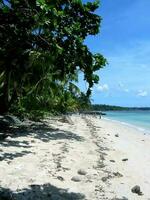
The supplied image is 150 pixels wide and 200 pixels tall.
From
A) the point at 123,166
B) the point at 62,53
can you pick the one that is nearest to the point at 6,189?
the point at 62,53

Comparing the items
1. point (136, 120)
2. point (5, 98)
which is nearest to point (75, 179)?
point (5, 98)

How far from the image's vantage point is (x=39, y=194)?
870 cm

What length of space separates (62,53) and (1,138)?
8624 millimetres

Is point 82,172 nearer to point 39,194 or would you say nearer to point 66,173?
point 66,173

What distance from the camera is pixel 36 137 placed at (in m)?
18.6

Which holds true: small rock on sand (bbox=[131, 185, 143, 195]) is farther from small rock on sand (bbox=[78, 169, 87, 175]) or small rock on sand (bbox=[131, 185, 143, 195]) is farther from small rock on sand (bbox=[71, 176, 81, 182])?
small rock on sand (bbox=[78, 169, 87, 175])

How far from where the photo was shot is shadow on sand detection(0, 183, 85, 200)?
839 cm

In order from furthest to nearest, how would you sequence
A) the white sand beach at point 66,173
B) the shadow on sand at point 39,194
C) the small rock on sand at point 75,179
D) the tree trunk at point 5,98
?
the tree trunk at point 5,98 → the small rock on sand at point 75,179 → the white sand beach at point 66,173 → the shadow on sand at point 39,194

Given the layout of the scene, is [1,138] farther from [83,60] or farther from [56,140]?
[83,60]

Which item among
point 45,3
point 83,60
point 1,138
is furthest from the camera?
point 1,138

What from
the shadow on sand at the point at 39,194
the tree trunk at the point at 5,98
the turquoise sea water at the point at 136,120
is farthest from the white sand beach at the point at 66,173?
the turquoise sea water at the point at 136,120

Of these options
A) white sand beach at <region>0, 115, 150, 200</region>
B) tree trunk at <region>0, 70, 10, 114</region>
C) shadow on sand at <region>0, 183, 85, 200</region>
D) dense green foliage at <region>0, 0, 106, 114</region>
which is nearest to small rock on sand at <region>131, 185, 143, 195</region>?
white sand beach at <region>0, 115, 150, 200</region>

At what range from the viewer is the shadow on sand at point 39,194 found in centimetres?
839

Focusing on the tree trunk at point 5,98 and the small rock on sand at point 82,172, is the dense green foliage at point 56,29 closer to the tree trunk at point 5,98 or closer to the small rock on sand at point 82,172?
the small rock on sand at point 82,172
